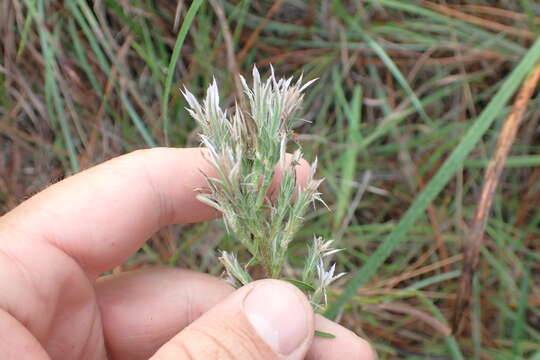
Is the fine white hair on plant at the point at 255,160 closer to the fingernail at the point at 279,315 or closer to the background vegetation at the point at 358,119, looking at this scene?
the fingernail at the point at 279,315

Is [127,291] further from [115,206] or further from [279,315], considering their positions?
[279,315]

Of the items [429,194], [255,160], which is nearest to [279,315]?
[255,160]

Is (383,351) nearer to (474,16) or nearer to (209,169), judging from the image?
(209,169)

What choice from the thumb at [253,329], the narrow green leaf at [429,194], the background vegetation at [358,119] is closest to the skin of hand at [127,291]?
the thumb at [253,329]

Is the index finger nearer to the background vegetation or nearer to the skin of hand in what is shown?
the skin of hand

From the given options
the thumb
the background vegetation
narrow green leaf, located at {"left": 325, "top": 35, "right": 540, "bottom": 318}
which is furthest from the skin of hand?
the background vegetation

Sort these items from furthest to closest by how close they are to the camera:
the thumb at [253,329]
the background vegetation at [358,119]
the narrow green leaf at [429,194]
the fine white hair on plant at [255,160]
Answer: the background vegetation at [358,119], the narrow green leaf at [429,194], the thumb at [253,329], the fine white hair on plant at [255,160]
